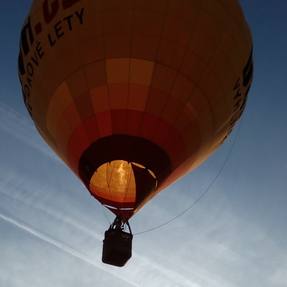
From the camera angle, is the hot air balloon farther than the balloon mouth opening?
No

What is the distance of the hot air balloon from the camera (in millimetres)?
12805

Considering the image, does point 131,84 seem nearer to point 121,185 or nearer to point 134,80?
point 134,80

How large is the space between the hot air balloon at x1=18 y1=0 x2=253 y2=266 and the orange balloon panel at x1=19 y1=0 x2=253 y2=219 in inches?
0.9

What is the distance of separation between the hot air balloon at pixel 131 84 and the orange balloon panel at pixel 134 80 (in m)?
0.02

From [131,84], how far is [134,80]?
11 centimetres

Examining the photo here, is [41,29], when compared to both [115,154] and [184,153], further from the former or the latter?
[184,153]

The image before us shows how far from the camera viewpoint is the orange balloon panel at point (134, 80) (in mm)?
12805

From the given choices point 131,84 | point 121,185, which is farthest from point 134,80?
point 121,185

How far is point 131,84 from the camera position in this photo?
12844 millimetres

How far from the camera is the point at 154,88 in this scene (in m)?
12.8

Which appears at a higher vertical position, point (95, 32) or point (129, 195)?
point (95, 32)

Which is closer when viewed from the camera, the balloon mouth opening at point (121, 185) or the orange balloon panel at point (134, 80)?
the orange balloon panel at point (134, 80)

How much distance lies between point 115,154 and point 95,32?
2775 mm

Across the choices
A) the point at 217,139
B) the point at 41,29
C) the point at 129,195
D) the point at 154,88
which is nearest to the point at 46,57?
the point at 41,29
